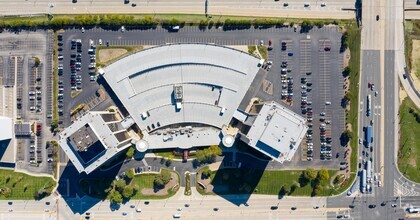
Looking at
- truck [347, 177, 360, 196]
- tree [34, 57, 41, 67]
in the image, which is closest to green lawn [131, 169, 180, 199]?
tree [34, 57, 41, 67]

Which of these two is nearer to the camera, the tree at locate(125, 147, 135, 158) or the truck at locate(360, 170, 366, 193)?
the tree at locate(125, 147, 135, 158)

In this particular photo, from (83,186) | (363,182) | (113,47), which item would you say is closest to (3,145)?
(83,186)

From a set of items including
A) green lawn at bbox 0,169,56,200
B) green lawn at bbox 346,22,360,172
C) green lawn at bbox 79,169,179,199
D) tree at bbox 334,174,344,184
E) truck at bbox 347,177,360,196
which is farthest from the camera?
truck at bbox 347,177,360,196

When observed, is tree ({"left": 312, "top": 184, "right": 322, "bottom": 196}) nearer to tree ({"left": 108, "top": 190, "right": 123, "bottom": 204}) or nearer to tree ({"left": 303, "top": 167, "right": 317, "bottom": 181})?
tree ({"left": 303, "top": 167, "right": 317, "bottom": 181})

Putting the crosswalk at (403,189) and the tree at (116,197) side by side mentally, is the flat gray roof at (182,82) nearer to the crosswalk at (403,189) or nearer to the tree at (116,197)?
the tree at (116,197)

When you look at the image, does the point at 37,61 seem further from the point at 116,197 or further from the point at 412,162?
the point at 412,162

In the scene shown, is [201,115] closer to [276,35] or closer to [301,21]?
[276,35]
